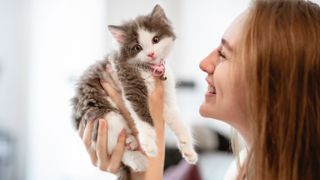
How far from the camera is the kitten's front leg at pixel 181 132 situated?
102 centimetres

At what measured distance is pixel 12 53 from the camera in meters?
2.35

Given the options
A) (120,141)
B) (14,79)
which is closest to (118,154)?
(120,141)

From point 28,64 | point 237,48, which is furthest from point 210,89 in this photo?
point 28,64

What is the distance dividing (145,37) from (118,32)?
7 cm

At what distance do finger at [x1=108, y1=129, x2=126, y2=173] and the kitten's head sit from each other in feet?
0.66

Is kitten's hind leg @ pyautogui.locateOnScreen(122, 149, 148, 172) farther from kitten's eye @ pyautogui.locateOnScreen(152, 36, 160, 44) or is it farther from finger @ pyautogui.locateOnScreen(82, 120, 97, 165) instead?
kitten's eye @ pyautogui.locateOnScreen(152, 36, 160, 44)

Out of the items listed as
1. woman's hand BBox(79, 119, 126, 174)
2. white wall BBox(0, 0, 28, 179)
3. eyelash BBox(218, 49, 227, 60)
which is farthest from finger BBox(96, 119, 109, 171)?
white wall BBox(0, 0, 28, 179)

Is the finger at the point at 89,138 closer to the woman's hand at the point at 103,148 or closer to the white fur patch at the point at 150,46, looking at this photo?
the woman's hand at the point at 103,148

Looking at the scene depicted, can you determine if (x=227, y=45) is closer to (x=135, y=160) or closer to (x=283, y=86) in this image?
(x=283, y=86)

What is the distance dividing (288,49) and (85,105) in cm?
54

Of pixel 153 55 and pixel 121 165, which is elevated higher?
pixel 153 55

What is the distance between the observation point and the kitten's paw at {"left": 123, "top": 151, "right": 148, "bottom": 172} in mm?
1021

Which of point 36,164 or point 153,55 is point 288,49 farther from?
point 36,164

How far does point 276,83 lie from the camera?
80 cm
